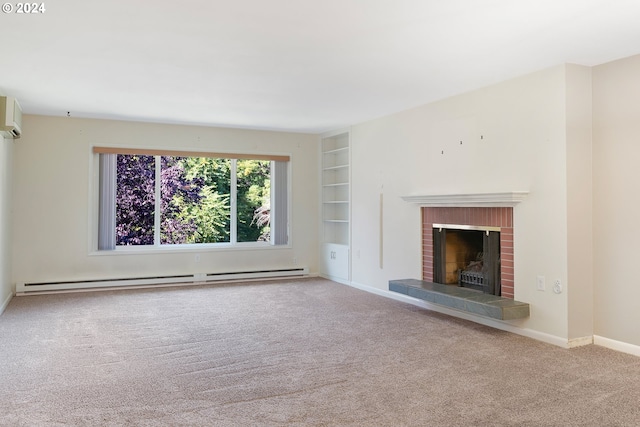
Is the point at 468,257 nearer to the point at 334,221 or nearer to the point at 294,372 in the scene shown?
the point at 294,372

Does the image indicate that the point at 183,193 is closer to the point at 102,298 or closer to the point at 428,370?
the point at 102,298

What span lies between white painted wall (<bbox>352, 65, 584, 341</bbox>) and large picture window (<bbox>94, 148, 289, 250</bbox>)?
1.77 metres

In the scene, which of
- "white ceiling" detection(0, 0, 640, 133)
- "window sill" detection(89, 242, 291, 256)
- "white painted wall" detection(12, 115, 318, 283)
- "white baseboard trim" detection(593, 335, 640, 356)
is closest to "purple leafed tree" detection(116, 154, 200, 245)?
"window sill" detection(89, 242, 291, 256)

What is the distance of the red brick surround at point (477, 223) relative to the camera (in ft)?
14.8

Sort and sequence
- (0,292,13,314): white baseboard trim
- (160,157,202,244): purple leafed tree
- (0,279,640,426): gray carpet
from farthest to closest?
(160,157,202,244): purple leafed tree < (0,292,13,314): white baseboard trim < (0,279,640,426): gray carpet

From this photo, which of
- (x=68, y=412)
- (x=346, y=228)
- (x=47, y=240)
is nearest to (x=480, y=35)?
(x=68, y=412)

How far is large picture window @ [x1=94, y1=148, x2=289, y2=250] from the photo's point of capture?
6863 mm

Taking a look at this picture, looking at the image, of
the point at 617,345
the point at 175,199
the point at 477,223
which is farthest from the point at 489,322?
the point at 175,199

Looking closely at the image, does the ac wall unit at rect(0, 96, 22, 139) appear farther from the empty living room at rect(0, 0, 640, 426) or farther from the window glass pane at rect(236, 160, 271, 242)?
the window glass pane at rect(236, 160, 271, 242)

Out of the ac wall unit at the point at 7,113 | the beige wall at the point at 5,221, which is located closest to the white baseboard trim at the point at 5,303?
the beige wall at the point at 5,221

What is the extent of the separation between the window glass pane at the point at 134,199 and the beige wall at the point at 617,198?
5790mm

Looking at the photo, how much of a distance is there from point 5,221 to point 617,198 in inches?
252

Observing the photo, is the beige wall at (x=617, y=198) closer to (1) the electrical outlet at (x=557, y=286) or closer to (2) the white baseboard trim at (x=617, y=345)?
(2) the white baseboard trim at (x=617, y=345)

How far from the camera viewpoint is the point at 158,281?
22.9 ft
